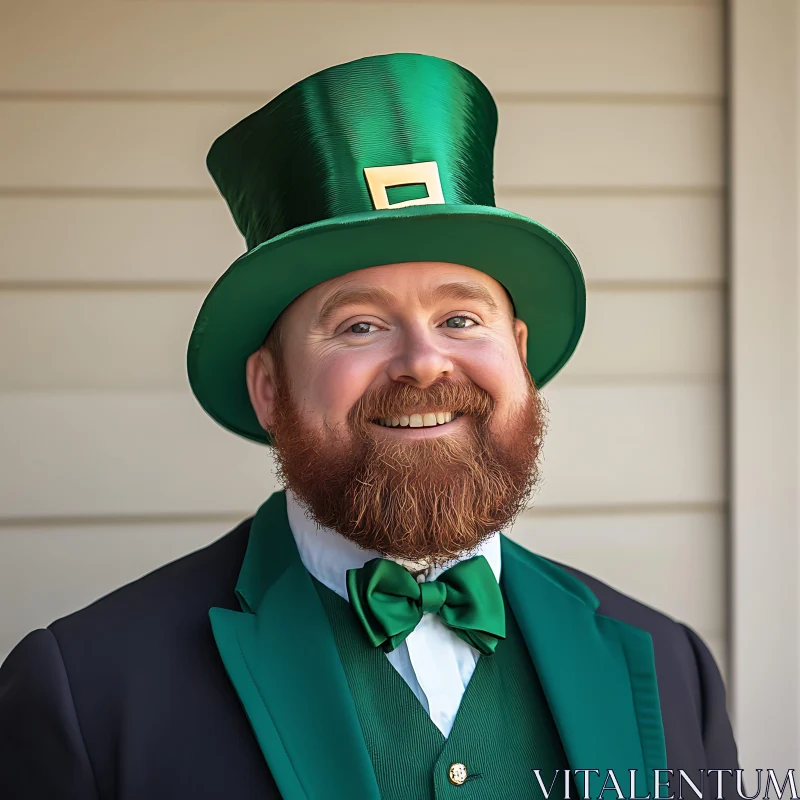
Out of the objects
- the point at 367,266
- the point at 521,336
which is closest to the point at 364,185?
the point at 367,266

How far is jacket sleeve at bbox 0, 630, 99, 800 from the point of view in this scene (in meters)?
1.33

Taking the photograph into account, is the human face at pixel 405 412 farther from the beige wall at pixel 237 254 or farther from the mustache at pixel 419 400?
the beige wall at pixel 237 254

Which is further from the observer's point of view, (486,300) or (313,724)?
(486,300)

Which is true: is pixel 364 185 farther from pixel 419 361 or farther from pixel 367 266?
pixel 419 361

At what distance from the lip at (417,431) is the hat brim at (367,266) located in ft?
0.89

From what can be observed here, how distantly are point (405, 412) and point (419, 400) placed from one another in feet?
0.10

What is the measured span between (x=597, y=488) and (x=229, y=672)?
1151 mm

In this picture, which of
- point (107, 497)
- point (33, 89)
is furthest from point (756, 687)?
Result: point (33, 89)

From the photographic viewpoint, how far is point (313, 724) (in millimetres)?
1355

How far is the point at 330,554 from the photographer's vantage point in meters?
A: 1.57

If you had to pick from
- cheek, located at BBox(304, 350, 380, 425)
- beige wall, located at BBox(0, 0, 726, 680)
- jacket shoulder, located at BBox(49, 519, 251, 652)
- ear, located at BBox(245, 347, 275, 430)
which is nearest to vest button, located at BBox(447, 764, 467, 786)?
jacket shoulder, located at BBox(49, 519, 251, 652)

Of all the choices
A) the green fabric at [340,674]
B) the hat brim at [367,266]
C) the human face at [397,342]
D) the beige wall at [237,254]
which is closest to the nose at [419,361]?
the human face at [397,342]

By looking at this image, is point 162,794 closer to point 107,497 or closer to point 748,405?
point 107,497

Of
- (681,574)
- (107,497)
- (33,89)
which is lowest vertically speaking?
(681,574)
